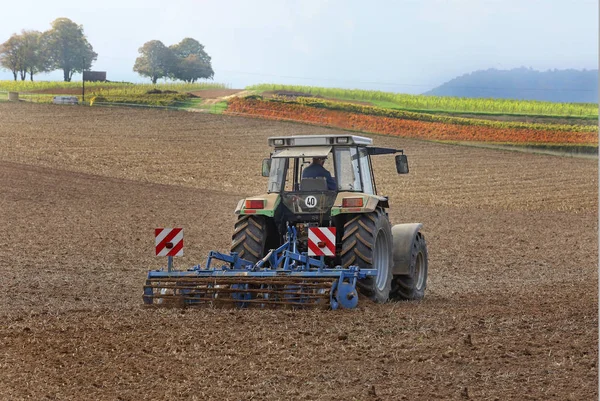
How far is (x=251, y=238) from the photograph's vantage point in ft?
36.6

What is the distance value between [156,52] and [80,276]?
261 feet

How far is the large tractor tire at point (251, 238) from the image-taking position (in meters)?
11.1

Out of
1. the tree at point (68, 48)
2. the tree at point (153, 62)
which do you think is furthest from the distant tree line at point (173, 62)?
the tree at point (68, 48)

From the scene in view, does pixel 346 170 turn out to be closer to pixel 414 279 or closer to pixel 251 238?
pixel 251 238

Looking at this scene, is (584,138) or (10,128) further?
(584,138)

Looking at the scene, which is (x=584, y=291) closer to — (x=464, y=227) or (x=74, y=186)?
(x=464, y=227)

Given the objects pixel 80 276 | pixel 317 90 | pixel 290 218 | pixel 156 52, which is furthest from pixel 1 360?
pixel 156 52

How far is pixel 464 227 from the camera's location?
23359 millimetres

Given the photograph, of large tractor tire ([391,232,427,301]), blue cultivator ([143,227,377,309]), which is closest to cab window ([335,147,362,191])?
blue cultivator ([143,227,377,309])

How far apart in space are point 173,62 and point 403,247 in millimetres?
80283

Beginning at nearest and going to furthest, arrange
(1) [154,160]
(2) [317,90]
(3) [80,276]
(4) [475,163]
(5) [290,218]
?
(5) [290,218], (3) [80,276], (1) [154,160], (4) [475,163], (2) [317,90]

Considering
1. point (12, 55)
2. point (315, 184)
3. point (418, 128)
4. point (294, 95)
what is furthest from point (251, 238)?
point (12, 55)

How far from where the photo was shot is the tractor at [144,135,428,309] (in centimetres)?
1022

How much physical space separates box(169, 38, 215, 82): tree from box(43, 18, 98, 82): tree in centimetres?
865
